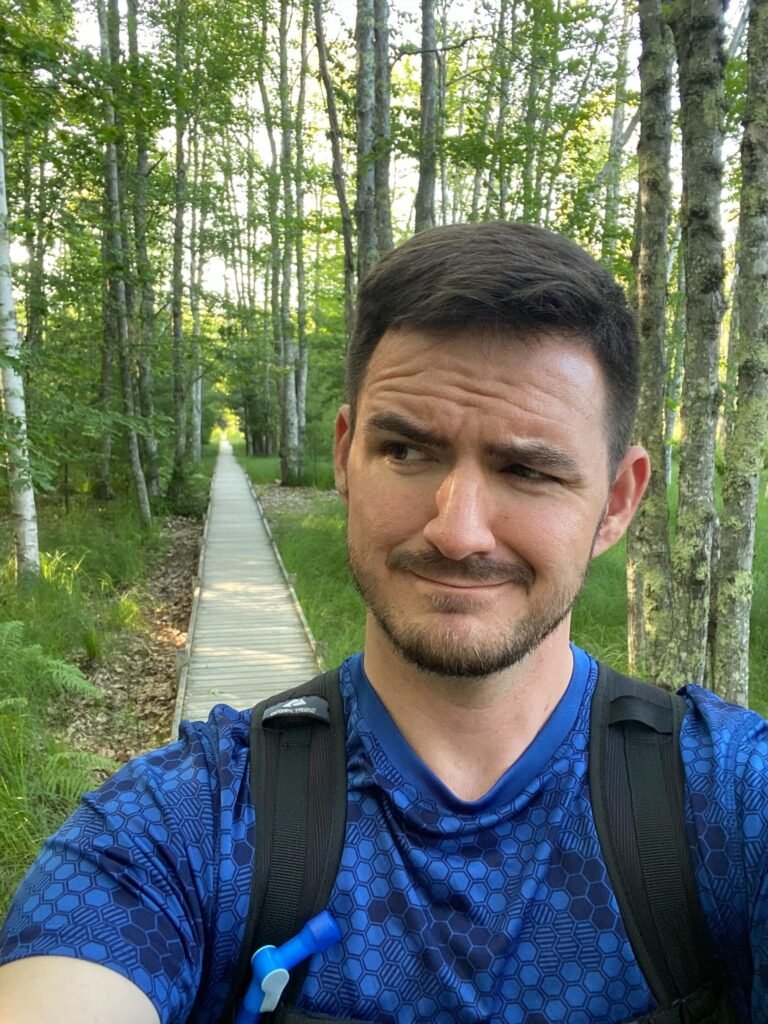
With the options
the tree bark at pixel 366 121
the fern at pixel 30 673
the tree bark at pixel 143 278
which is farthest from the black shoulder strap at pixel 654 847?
the tree bark at pixel 143 278

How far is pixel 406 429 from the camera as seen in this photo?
1.36m

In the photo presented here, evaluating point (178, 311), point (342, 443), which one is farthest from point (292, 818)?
point (178, 311)

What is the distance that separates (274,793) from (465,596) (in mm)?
501

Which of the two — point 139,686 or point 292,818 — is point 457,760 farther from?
point 139,686

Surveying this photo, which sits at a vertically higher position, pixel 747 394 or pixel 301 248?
pixel 301 248

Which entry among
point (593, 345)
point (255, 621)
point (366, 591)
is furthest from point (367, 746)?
point (255, 621)

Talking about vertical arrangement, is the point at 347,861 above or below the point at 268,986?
above

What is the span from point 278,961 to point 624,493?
1.14 m

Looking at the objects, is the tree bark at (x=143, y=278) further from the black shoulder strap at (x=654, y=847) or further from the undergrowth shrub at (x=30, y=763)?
the black shoulder strap at (x=654, y=847)

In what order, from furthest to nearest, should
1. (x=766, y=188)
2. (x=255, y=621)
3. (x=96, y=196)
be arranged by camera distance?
(x=96, y=196)
(x=255, y=621)
(x=766, y=188)

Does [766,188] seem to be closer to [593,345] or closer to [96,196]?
[593,345]

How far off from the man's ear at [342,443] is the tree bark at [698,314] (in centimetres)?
304

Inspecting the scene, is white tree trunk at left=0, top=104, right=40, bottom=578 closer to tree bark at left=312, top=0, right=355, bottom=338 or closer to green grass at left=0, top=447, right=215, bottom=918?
green grass at left=0, top=447, right=215, bottom=918

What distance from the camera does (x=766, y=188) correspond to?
12.3 feet
